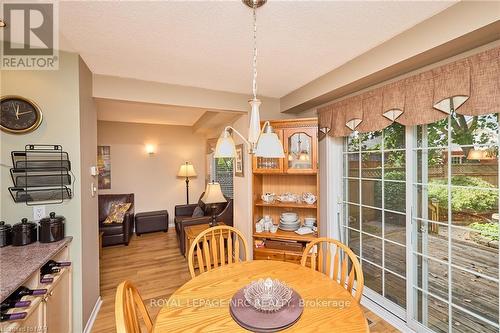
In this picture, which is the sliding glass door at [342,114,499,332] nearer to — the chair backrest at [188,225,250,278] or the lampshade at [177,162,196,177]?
the chair backrest at [188,225,250,278]

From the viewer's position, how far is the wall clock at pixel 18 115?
1.64m

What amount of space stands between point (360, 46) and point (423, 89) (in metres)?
0.57

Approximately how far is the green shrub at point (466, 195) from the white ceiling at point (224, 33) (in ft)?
3.80

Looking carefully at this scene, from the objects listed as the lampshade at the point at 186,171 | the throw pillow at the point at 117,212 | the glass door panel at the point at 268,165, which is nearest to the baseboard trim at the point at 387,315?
the glass door panel at the point at 268,165

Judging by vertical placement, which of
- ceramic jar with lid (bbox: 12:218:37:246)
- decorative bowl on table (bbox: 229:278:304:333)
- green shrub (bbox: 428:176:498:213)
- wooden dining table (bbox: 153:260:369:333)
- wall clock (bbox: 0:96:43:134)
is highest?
wall clock (bbox: 0:96:43:134)

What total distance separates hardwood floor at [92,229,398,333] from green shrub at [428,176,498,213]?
1.24m

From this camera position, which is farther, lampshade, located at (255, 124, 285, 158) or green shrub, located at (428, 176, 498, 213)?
green shrub, located at (428, 176, 498, 213)

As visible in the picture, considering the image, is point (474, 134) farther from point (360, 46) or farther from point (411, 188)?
point (360, 46)

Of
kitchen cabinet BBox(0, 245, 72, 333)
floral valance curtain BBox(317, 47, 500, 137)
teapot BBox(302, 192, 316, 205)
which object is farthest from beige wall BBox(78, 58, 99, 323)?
floral valance curtain BBox(317, 47, 500, 137)

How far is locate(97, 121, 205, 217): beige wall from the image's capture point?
4.94 meters

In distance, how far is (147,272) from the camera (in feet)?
10.1

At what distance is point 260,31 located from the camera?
1521 millimetres

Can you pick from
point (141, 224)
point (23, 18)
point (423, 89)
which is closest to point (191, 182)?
point (141, 224)

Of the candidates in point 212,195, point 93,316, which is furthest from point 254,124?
point 93,316
